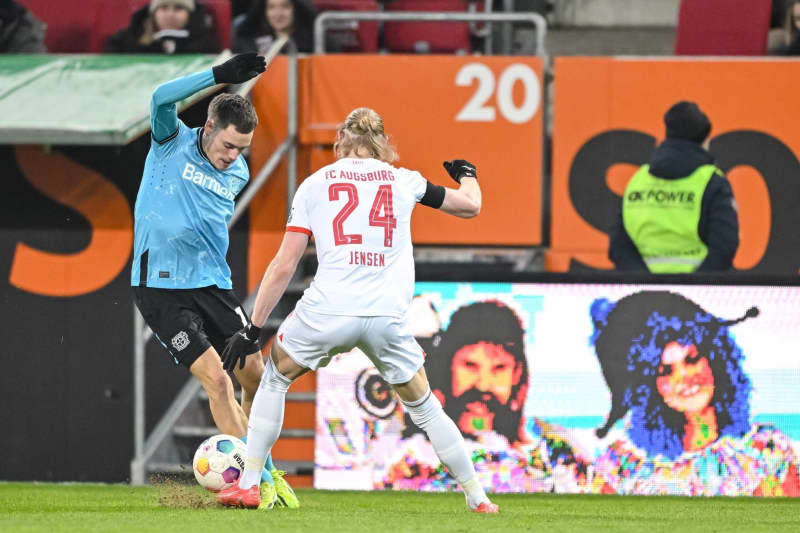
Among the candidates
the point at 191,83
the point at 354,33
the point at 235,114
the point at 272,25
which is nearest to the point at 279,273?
the point at 235,114

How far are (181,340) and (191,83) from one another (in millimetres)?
1278

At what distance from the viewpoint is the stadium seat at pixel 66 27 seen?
1227 cm

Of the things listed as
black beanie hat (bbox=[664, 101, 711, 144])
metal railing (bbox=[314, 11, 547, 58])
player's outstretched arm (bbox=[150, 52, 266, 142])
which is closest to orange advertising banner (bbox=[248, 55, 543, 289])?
metal railing (bbox=[314, 11, 547, 58])

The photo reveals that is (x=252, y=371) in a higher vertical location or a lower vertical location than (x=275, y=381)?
lower

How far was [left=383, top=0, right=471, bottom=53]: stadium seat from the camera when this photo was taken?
1220 cm

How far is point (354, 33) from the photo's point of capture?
1191 centimetres

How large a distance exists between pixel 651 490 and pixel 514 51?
4749 millimetres

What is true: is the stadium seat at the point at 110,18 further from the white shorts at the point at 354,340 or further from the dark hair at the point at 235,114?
the white shorts at the point at 354,340

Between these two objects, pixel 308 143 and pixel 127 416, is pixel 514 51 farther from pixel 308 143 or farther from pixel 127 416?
pixel 127 416

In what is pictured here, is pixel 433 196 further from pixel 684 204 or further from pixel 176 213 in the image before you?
pixel 684 204

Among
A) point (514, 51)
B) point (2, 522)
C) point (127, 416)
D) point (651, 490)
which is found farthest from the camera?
point (514, 51)

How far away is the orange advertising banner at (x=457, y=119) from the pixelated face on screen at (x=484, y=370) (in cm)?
160

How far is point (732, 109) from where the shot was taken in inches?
432

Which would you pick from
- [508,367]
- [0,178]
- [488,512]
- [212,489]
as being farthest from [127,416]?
[488,512]
